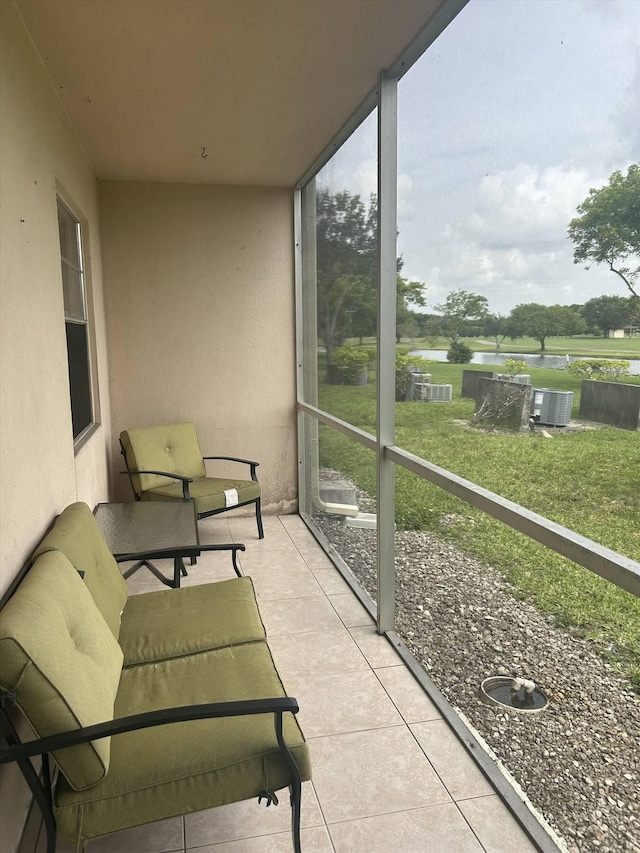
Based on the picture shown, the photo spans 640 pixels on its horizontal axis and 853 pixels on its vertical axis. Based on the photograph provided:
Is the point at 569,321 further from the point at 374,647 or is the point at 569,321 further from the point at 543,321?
the point at 374,647

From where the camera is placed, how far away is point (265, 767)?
1535 mm

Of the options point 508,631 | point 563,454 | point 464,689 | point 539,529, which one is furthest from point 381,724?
point 563,454

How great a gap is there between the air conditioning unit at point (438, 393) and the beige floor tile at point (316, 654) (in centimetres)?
123

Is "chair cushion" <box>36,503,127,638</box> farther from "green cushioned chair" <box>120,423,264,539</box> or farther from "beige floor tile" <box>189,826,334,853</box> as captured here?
"green cushioned chair" <box>120,423,264,539</box>

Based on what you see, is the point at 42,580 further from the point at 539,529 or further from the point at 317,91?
the point at 317,91

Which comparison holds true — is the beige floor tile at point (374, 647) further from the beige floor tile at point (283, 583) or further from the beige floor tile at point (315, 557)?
the beige floor tile at point (315, 557)

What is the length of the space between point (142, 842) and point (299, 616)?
1.51 m

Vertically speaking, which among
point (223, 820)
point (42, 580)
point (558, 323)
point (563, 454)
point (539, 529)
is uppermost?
point (558, 323)

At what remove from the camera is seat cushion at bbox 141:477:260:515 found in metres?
4.13

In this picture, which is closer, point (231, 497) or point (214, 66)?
point (214, 66)

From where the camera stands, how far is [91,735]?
139cm

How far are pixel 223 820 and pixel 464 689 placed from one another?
1061 mm

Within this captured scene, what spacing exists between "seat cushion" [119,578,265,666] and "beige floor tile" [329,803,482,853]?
0.64 meters

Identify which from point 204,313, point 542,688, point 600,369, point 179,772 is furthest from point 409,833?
point 204,313
